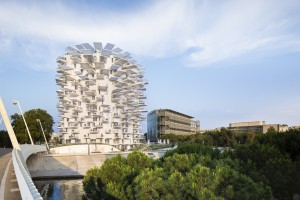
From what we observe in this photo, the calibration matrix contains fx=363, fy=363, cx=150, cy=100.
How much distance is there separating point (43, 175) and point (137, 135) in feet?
214

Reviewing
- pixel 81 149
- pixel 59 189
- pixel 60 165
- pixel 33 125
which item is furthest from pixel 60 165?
pixel 33 125

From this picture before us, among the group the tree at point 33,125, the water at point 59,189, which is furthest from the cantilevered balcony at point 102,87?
the water at point 59,189

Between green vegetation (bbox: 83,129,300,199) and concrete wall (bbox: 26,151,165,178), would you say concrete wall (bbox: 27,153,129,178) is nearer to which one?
concrete wall (bbox: 26,151,165,178)

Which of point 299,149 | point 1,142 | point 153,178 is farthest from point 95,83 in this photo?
point 153,178

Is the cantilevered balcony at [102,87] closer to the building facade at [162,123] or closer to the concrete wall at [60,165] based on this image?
the concrete wall at [60,165]

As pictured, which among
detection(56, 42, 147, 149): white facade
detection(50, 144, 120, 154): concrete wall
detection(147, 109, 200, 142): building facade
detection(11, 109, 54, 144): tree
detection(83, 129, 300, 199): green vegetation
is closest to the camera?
detection(83, 129, 300, 199): green vegetation

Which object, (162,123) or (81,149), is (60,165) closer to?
(81,149)

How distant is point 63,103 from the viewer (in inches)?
4732

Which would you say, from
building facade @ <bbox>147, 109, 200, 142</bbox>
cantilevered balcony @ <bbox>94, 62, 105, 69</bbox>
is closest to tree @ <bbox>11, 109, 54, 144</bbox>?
cantilevered balcony @ <bbox>94, 62, 105, 69</bbox>

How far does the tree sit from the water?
49.3 m

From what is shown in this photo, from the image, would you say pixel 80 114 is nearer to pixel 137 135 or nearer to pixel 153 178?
pixel 137 135

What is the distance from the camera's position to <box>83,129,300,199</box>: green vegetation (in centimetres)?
1880

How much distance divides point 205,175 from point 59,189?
37.1 m

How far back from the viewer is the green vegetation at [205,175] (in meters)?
18.8
